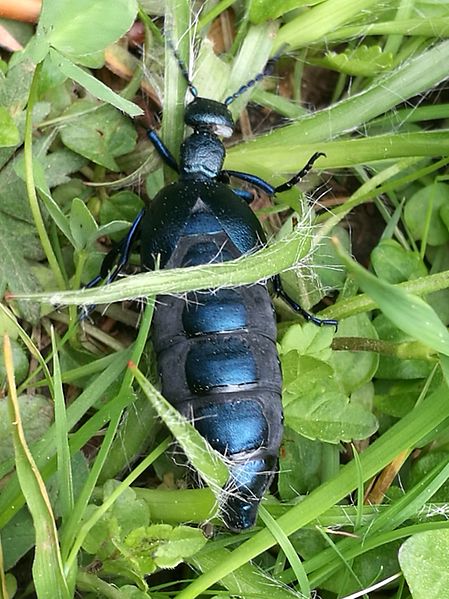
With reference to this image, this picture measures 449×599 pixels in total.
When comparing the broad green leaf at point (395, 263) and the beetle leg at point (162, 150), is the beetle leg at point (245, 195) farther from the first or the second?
the broad green leaf at point (395, 263)

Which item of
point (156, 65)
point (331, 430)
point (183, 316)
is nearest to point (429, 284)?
point (331, 430)

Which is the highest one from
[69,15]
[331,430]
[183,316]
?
[69,15]

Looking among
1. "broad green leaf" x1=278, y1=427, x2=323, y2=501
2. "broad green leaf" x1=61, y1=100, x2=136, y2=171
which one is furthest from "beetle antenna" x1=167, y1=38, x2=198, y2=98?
"broad green leaf" x1=278, y1=427, x2=323, y2=501

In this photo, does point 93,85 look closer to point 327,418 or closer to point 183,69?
point 183,69

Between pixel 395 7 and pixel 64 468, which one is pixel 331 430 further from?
pixel 395 7

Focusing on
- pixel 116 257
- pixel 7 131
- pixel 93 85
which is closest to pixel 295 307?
pixel 116 257

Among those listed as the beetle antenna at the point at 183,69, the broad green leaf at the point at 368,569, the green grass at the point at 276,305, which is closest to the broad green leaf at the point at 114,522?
the green grass at the point at 276,305
